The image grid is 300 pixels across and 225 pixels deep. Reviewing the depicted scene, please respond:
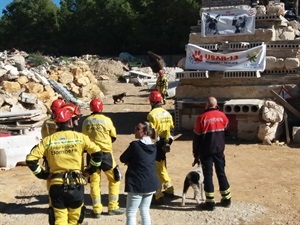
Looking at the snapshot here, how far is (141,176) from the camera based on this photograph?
6.21m

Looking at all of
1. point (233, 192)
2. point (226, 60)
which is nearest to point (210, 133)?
point (233, 192)

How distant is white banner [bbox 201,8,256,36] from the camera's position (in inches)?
588

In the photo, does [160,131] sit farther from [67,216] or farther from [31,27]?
[31,27]

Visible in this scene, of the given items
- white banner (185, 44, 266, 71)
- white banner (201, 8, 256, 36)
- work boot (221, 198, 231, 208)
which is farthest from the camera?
white banner (201, 8, 256, 36)

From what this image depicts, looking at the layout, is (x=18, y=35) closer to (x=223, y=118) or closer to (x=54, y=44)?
(x=54, y=44)

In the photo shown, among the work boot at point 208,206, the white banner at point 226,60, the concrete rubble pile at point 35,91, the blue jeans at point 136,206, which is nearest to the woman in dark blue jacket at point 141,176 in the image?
the blue jeans at point 136,206

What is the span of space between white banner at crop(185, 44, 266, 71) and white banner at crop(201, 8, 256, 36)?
728mm

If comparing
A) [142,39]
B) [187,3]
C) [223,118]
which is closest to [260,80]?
[223,118]

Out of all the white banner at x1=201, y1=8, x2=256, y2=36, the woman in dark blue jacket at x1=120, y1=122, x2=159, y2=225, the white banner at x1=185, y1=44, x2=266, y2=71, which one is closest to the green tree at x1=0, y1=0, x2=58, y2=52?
the white banner at x1=201, y1=8, x2=256, y2=36

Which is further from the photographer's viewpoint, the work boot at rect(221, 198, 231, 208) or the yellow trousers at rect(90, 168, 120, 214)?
the work boot at rect(221, 198, 231, 208)

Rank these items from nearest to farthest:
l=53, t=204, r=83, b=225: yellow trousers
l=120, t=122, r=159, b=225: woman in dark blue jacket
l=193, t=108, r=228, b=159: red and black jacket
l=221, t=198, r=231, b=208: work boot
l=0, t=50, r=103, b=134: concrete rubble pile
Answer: l=53, t=204, r=83, b=225: yellow trousers < l=120, t=122, r=159, b=225: woman in dark blue jacket < l=193, t=108, r=228, b=159: red and black jacket < l=221, t=198, r=231, b=208: work boot < l=0, t=50, r=103, b=134: concrete rubble pile

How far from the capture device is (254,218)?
7.65 metres

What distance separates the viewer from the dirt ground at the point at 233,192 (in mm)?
7656

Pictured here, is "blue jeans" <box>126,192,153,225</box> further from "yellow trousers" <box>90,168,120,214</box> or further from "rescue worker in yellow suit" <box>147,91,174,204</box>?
"rescue worker in yellow suit" <box>147,91,174,204</box>
